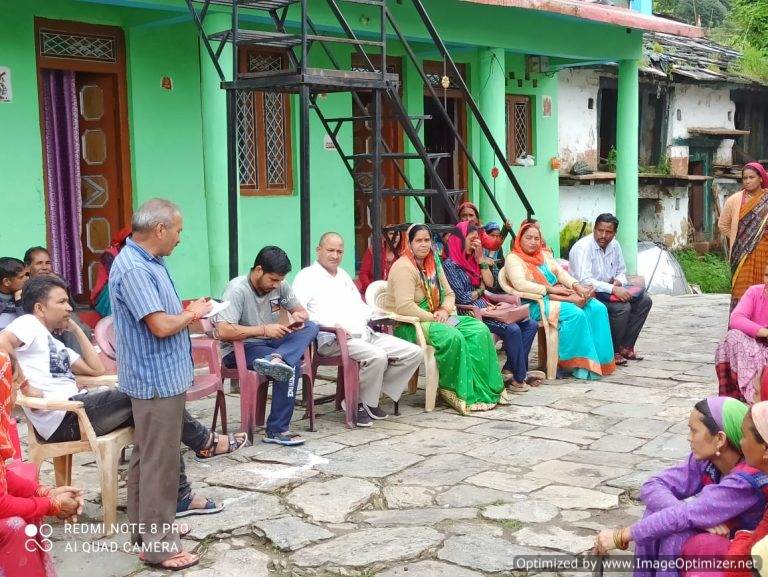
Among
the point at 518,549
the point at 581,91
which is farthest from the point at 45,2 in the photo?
the point at 581,91

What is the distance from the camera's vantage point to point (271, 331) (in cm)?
594

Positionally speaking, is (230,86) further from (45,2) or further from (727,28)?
(727,28)

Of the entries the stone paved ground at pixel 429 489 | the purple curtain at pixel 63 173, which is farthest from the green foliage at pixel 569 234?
the purple curtain at pixel 63 173

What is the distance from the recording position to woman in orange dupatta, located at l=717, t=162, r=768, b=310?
764 cm

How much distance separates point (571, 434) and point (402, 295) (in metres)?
1.55

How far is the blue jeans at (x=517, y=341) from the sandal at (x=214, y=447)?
2.50 meters

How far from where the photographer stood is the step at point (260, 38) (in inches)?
285

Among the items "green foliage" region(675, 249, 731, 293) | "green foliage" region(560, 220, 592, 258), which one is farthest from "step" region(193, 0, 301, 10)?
"green foliage" region(675, 249, 731, 293)

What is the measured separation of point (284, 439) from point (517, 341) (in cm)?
235

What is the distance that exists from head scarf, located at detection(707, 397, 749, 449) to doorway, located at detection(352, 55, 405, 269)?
783 centimetres

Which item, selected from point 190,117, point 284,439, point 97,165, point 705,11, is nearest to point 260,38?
point 190,117

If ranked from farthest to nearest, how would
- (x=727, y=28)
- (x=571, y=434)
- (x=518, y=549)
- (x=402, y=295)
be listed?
(x=727, y=28) < (x=402, y=295) < (x=571, y=434) < (x=518, y=549)

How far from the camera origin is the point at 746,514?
134 inches

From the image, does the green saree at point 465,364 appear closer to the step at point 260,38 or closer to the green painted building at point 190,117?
the green painted building at point 190,117
